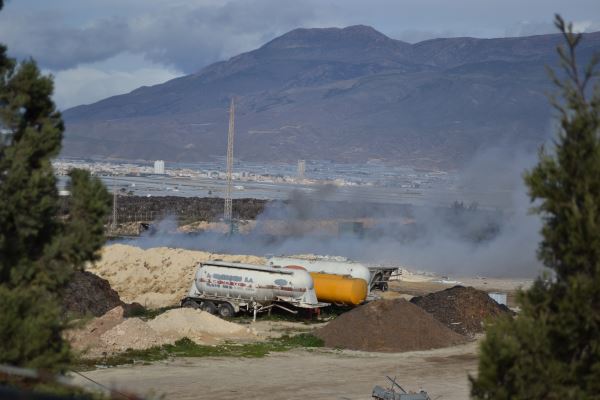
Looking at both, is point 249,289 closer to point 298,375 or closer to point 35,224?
point 298,375

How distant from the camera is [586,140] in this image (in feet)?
44.0

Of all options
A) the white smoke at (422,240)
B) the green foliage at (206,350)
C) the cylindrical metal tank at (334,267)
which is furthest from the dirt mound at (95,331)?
the white smoke at (422,240)

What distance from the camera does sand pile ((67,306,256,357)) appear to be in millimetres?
31312

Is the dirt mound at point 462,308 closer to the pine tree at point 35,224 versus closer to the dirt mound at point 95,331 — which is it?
the dirt mound at point 95,331

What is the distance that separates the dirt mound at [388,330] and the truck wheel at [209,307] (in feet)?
20.4

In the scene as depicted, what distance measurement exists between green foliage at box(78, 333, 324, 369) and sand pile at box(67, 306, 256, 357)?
428 mm

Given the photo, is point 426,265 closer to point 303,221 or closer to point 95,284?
point 303,221

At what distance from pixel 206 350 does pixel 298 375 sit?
4.38 m

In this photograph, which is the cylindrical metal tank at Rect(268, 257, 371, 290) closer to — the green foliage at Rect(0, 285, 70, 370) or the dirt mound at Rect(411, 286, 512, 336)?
the dirt mound at Rect(411, 286, 512, 336)

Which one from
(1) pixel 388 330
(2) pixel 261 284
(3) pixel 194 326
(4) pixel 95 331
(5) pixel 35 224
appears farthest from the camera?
(2) pixel 261 284

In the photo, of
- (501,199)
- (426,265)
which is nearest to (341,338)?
(426,265)

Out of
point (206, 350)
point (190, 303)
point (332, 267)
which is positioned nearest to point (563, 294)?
point (206, 350)

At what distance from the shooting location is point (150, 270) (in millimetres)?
51312

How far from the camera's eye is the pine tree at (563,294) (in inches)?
504
